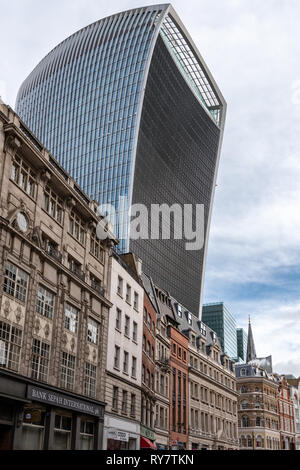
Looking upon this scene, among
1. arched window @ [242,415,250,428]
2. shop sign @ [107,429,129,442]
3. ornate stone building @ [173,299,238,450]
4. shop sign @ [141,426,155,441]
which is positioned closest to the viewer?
shop sign @ [107,429,129,442]

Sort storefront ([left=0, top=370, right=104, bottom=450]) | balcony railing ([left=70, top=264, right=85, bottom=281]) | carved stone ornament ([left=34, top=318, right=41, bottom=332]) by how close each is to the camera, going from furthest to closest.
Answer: balcony railing ([left=70, top=264, right=85, bottom=281])
carved stone ornament ([left=34, top=318, right=41, bottom=332])
storefront ([left=0, top=370, right=104, bottom=450])

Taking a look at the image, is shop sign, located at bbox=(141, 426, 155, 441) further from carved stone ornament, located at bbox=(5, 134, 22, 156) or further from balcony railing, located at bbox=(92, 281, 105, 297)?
carved stone ornament, located at bbox=(5, 134, 22, 156)

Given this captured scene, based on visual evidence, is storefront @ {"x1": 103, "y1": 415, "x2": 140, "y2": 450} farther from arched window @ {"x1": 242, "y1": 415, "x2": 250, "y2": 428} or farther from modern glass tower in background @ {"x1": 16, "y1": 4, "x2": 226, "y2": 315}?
modern glass tower in background @ {"x1": 16, "y1": 4, "x2": 226, "y2": 315}

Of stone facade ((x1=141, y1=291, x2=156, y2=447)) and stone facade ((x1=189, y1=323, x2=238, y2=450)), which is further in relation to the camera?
A: stone facade ((x1=189, y1=323, x2=238, y2=450))

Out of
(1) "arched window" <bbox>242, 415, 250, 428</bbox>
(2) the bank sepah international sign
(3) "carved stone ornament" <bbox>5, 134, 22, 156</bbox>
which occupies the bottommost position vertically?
(2) the bank sepah international sign

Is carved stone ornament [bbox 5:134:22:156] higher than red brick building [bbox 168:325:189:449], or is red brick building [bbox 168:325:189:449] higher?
carved stone ornament [bbox 5:134:22:156]

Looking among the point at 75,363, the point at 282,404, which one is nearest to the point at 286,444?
the point at 282,404

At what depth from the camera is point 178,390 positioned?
72.4 m

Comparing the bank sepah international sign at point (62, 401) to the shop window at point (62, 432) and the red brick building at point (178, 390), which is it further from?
the red brick building at point (178, 390)

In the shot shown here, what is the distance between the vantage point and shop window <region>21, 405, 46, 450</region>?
110ft

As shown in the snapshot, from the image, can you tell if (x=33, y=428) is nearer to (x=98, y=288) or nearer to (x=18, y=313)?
(x=18, y=313)

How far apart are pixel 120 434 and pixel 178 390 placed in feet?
84.8

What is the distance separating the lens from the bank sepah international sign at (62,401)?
33.9m

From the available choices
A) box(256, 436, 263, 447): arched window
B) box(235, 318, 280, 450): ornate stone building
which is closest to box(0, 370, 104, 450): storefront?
box(235, 318, 280, 450): ornate stone building
